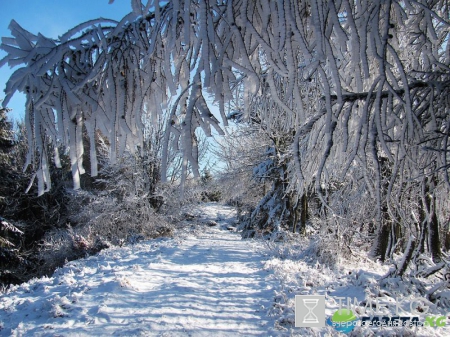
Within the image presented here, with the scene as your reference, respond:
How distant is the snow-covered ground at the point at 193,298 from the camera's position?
3.70 metres

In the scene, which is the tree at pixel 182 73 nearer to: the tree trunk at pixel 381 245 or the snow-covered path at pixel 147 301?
the snow-covered path at pixel 147 301

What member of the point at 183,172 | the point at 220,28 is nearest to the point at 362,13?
the point at 220,28

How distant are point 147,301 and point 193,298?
766 millimetres

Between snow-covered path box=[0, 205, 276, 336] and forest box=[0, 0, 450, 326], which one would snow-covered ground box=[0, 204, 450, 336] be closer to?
snow-covered path box=[0, 205, 276, 336]

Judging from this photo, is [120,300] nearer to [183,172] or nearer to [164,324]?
[164,324]

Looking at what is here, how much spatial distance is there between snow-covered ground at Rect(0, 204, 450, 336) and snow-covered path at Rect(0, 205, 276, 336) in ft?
0.05

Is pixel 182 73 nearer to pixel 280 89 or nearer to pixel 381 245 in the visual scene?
pixel 280 89

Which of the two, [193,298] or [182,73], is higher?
[182,73]

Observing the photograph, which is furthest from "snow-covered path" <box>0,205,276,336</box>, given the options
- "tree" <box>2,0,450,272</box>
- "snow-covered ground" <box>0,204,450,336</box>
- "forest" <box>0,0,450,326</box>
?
"tree" <box>2,0,450,272</box>

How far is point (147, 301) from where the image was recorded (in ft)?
15.0

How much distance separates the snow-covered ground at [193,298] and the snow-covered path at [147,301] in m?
0.01

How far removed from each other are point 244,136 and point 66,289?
10035 millimetres

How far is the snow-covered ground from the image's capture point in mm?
3697

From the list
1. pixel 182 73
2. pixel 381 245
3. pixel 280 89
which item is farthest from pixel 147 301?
pixel 381 245
